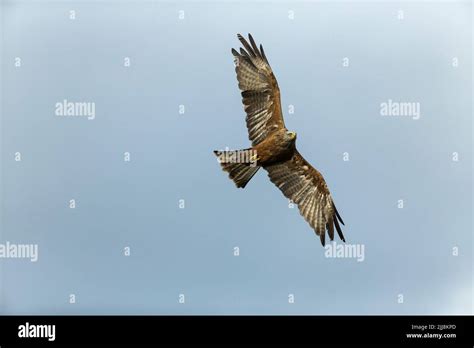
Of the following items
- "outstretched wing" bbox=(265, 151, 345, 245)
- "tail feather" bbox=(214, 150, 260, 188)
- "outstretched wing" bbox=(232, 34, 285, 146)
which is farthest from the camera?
"outstretched wing" bbox=(265, 151, 345, 245)

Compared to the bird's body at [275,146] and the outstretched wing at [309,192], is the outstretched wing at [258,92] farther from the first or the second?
the outstretched wing at [309,192]

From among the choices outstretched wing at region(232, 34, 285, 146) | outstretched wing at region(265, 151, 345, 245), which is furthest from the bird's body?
outstretched wing at region(265, 151, 345, 245)

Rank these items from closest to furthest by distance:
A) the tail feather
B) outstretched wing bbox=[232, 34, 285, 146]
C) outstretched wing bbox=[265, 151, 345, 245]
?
the tail feather → outstretched wing bbox=[232, 34, 285, 146] → outstretched wing bbox=[265, 151, 345, 245]

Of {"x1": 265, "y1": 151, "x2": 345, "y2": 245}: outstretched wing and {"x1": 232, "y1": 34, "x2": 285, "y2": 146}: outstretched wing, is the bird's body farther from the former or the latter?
{"x1": 265, "y1": 151, "x2": 345, "y2": 245}: outstretched wing

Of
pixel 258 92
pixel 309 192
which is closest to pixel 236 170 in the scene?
pixel 258 92

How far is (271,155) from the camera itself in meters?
12.0

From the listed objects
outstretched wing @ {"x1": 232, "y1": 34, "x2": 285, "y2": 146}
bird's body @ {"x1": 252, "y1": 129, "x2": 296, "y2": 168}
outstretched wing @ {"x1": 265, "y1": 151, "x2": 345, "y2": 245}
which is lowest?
outstretched wing @ {"x1": 265, "y1": 151, "x2": 345, "y2": 245}

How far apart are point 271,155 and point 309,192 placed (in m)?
1.20

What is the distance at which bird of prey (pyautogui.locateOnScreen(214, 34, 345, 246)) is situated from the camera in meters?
11.9

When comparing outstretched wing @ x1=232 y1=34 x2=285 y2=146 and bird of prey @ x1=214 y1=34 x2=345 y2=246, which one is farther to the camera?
outstretched wing @ x1=232 y1=34 x2=285 y2=146

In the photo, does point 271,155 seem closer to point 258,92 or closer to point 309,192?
point 258,92
